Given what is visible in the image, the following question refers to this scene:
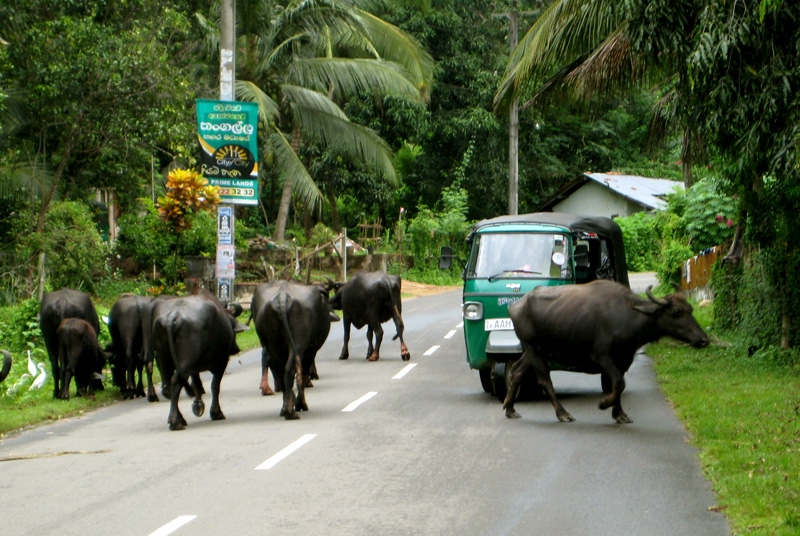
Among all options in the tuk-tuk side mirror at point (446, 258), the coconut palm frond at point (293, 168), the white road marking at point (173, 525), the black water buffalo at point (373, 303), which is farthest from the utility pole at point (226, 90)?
the white road marking at point (173, 525)

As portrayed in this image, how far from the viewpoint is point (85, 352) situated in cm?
1298

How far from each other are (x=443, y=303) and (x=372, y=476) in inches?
827

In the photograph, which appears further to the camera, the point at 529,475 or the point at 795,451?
the point at 795,451

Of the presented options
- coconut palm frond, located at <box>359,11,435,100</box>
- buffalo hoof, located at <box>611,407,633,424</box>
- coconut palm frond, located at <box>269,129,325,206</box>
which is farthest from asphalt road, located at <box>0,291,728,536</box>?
coconut palm frond, located at <box>359,11,435,100</box>

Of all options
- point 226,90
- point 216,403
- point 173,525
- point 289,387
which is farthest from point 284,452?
point 226,90

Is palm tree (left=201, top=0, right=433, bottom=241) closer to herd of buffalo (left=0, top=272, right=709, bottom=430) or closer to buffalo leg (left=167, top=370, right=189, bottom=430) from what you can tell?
herd of buffalo (left=0, top=272, right=709, bottom=430)

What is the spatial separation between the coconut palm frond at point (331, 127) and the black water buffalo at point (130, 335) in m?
17.7

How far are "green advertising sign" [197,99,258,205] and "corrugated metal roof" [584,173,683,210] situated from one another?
3162 cm

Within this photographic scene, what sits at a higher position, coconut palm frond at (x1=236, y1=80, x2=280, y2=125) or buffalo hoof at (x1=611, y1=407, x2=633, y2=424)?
coconut palm frond at (x1=236, y1=80, x2=280, y2=125)

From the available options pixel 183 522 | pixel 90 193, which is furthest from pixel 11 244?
pixel 183 522

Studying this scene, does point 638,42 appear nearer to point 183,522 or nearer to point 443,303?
point 183,522

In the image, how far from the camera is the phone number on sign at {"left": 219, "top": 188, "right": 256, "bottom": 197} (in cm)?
1909

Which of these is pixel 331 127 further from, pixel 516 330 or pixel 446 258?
pixel 516 330

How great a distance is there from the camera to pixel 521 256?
42.2 feet
